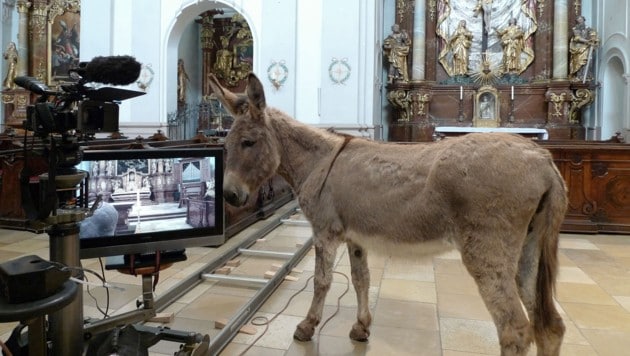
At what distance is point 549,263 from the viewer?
2.51 meters

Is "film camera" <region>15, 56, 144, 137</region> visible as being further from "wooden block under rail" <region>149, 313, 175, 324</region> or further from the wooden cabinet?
the wooden cabinet

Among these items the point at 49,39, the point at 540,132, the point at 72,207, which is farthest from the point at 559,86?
the point at 49,39

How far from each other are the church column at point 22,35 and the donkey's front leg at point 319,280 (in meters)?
16.7

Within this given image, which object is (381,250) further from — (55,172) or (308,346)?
(55,172)

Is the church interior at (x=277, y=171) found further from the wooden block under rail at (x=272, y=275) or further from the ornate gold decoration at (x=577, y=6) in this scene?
the ornate gold decoration at (x=577, y=6)

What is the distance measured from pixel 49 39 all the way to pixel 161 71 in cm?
624

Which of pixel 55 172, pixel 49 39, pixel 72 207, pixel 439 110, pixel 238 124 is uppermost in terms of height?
pixel 49 39

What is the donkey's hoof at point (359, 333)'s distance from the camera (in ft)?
11.2

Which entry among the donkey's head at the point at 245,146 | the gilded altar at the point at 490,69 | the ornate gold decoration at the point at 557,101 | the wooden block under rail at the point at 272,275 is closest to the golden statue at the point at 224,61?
the gilded altar at the point at 490,69

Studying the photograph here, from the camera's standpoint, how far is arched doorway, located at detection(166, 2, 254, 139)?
51.6 ft

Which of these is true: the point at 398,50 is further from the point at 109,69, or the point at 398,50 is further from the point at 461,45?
the point at 109,69

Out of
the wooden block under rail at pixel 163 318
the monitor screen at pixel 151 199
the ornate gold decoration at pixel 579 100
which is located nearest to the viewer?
the monitor screen at pixel 151 199

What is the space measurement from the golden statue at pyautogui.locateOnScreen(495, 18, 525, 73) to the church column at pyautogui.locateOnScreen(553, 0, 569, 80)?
897 mm

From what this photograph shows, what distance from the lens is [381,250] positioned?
9.22 ft
